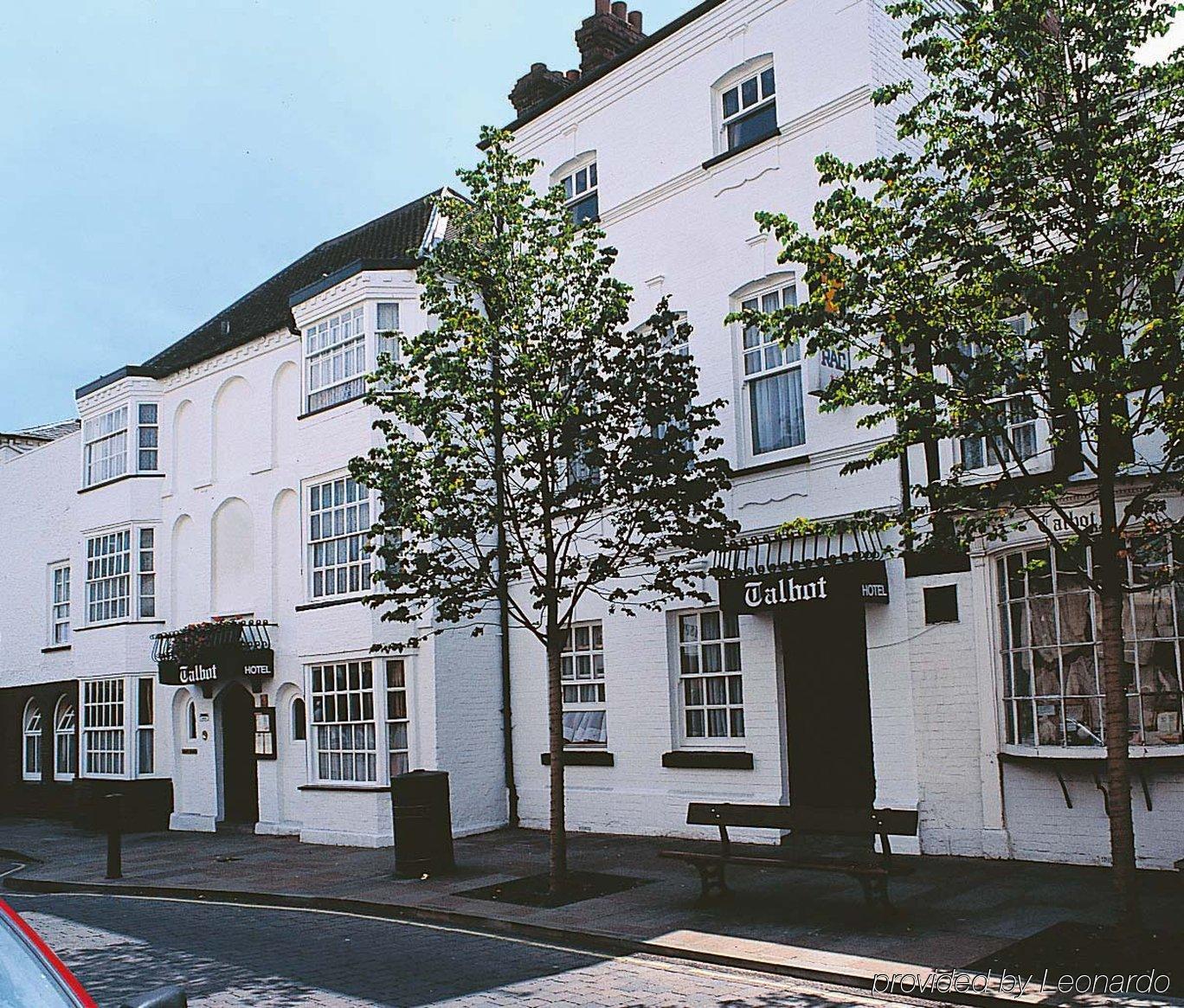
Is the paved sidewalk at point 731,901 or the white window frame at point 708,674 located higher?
the white window frame at point 708,674

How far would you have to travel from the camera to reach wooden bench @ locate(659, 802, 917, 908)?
1035 cm

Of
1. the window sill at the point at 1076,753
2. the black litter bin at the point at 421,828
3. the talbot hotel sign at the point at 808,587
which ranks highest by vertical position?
the talbot hotel sign at the point at 808,587

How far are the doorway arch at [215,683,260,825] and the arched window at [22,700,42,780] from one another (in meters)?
9.08

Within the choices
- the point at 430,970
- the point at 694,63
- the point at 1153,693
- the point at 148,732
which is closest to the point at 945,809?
the point at 1153,693

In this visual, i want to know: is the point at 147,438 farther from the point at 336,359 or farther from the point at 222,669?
the point at 336,359

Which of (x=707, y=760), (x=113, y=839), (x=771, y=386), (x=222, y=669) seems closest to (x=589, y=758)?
(x=707, y=760)

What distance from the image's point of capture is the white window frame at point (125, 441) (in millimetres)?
25359

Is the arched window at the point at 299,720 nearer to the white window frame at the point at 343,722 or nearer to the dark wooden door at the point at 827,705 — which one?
the white window frame at the point at 343,722

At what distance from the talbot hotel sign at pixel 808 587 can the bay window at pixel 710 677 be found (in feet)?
3.45

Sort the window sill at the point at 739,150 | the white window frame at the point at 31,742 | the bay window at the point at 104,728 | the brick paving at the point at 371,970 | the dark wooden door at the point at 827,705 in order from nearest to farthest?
the brick paving at the point at 371,970, the dark wooden door at the point at 827,705, the window sill at the point at 739,150, the bay window at the point at 104,728, the white window frame at the point at 31,742

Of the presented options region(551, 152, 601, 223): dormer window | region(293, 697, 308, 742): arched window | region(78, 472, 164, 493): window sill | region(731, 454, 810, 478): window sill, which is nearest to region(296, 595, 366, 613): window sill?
region(293, 697, 308, 742): arched window

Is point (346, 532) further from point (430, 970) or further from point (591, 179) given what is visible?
point (430, 970)

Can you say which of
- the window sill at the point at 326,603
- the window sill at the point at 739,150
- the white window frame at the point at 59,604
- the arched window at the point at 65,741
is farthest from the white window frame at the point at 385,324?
the arched window at the point at 65,741

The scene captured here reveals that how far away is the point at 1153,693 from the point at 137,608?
767 inches
